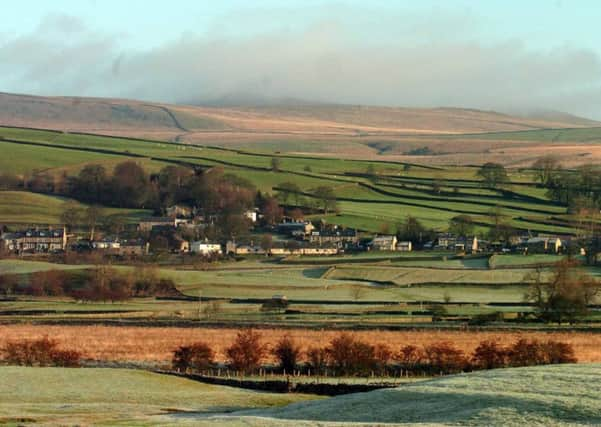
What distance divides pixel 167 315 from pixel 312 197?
84570 millimetres

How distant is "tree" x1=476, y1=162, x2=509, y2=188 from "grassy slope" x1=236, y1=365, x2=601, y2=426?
144093 millimetres

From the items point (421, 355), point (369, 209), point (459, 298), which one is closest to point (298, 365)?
point (421, 355)

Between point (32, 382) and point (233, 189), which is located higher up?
point (233, 189)

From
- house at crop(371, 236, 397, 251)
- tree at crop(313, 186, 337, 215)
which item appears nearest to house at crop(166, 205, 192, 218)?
tree at crop(313, 186, 337, 215)

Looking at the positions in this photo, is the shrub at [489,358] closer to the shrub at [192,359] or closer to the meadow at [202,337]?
the meadow at [202,337]

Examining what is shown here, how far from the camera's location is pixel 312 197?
6973 inches

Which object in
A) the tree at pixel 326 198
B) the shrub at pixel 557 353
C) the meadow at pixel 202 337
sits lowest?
the meadow at pixel 202 337

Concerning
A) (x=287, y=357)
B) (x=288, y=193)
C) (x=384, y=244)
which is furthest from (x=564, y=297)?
(x=288, y=193)

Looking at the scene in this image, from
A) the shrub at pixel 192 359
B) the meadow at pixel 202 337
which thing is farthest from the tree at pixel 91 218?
the shrub at pixel 192 359

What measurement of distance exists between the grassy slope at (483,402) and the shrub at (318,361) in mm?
12742

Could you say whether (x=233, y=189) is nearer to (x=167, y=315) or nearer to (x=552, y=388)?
(x=167, y=315)

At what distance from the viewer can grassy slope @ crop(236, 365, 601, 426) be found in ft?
115

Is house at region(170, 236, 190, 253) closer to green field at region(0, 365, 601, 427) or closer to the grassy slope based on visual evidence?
green field at region(0, 365, 601, 427)

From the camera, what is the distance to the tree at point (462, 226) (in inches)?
6122
